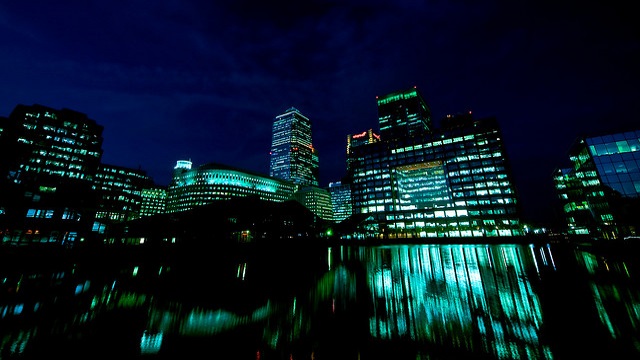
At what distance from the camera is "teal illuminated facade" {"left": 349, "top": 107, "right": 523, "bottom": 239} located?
362ft

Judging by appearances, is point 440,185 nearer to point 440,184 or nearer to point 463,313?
point 440,184

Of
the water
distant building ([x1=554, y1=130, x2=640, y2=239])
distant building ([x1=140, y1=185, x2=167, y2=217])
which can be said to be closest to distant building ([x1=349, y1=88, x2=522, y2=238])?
distant building ([x1=554, y1=130, x2=640, y2=239])

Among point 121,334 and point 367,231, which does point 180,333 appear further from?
point 367,231

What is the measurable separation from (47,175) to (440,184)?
16319 cm

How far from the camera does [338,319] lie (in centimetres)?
1266

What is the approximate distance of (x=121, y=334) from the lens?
37.5 feet

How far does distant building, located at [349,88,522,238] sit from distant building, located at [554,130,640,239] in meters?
46.9

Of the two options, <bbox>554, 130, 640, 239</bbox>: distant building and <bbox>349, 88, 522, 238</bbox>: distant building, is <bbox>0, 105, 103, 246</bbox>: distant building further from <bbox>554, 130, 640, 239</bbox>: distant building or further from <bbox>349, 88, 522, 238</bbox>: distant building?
<bbox>554, 130, 640, 239</bbox>: distant building

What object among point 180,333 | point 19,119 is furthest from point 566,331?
point 19,119

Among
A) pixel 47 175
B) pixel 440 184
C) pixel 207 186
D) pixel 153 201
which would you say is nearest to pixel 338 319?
pixel 47 175

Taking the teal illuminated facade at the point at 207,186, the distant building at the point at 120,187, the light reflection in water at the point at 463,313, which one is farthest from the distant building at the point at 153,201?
the light reflection in water at the point at 463,313

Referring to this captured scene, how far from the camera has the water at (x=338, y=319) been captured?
30.7 feet

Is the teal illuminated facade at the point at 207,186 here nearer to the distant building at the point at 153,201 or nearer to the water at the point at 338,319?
the distant building at the point at 153,201

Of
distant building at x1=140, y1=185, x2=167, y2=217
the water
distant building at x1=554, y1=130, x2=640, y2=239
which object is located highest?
distant building at x1=140, y1=185, x2=167, y2=217
